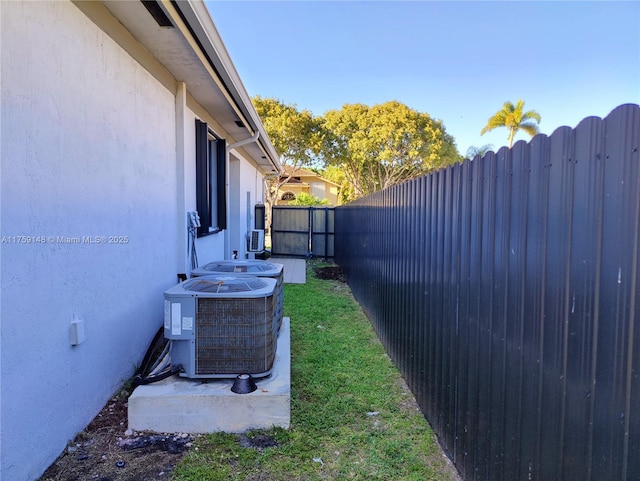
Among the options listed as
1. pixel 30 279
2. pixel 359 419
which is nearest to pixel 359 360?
pixel 359 419

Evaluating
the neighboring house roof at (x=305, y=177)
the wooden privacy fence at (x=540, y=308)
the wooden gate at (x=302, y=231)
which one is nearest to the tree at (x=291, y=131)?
the wooden gate at (x=302, y=231)

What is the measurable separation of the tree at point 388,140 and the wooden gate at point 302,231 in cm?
1122

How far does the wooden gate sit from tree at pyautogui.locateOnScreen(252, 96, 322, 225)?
7283 mm

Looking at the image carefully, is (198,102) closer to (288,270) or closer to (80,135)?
(80,135)

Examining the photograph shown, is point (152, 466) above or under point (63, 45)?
under

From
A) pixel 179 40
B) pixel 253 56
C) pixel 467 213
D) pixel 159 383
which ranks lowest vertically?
pixel 159 383

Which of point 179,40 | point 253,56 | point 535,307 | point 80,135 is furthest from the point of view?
point 253,56

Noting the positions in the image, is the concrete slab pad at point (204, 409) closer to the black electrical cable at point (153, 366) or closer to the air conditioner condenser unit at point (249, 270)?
the black electrical cable at point (153, 366)

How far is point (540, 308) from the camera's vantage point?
1.61m

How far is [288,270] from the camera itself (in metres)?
10.8

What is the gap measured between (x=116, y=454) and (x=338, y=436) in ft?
4.56

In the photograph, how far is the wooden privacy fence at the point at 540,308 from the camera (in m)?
1.22

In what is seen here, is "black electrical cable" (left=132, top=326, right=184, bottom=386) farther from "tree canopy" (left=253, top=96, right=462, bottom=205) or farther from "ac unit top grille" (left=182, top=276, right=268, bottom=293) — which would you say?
"tree canopy" (left=253, top=96, right=462, bottom=205)

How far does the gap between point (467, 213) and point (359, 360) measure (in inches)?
94.0
